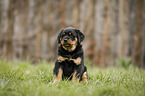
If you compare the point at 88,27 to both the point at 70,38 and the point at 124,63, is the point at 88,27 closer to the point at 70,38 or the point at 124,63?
the point at 124,63

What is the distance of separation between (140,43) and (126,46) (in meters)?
0.47

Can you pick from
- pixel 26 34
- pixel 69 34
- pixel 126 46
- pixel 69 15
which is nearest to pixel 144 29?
pixel 126 46

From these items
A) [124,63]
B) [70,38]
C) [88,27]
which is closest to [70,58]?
[70,38]

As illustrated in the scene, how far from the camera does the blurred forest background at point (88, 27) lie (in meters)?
4.54

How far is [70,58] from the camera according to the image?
2.21 metres

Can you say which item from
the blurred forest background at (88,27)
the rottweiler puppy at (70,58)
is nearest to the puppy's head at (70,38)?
the rottweiler puppy at (70,58)

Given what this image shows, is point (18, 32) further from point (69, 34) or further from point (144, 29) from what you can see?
point (144, 29)

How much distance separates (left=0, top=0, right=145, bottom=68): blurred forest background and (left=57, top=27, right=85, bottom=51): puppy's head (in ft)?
7.66

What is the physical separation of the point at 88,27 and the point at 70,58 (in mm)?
2666

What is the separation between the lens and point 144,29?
4566mm

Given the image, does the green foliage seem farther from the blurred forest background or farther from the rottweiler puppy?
the rottweiler puppy

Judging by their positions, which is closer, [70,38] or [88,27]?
[70,38]

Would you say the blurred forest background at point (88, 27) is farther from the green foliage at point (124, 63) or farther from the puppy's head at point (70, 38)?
the puppy's head at point (70, 38)

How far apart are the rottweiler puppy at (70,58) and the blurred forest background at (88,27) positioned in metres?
2.35
